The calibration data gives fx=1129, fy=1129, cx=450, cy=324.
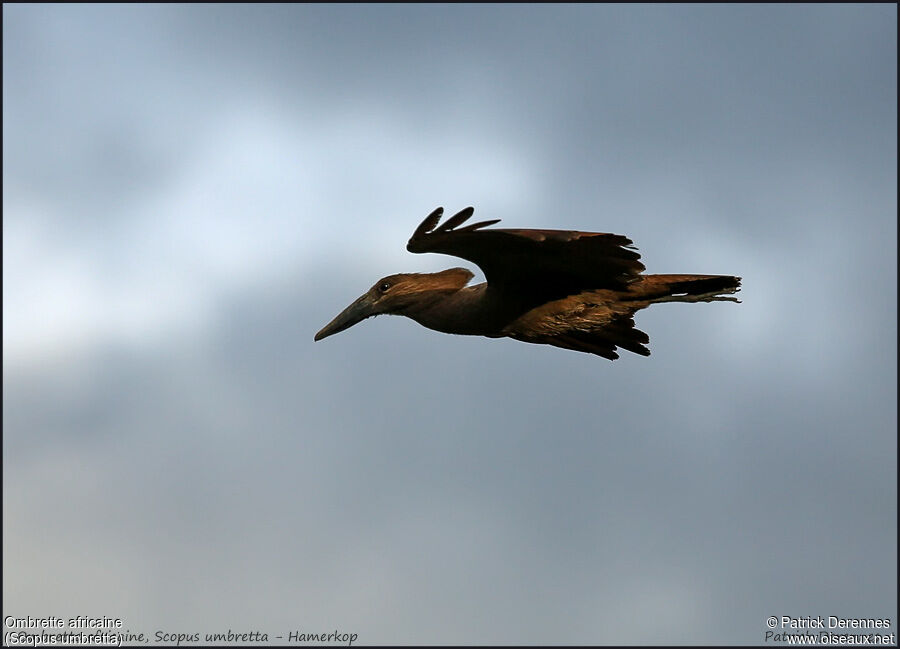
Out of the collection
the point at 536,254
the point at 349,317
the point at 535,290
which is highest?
the point at 536,254

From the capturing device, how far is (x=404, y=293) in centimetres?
1086

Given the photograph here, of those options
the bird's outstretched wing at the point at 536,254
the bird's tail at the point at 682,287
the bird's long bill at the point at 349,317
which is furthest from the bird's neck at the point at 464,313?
the bird's tail at the point at 682,287

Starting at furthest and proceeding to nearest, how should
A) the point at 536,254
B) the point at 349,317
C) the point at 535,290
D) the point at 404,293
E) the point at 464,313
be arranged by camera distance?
1. the point at 349,317
2. the point at 404,293
3. the point at 464,313
4. the point at 535,290
5. the point at 536,254

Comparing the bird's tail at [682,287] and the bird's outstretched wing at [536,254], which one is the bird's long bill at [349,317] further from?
the bird's tail at [682,287]

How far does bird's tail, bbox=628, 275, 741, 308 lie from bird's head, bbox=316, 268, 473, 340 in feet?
5.51

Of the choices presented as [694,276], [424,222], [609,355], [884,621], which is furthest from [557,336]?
[884,621]

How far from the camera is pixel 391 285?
432 inches

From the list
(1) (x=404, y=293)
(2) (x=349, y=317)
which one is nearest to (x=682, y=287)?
(1) (x=404, y=293)

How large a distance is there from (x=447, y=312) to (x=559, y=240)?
5.21 ft

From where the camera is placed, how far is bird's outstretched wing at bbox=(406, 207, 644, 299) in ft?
30.8

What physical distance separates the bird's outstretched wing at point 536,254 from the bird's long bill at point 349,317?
4.69 ft

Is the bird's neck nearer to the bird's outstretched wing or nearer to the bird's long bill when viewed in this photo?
the bird's outstretched wing

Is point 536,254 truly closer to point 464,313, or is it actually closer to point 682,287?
point 464,313

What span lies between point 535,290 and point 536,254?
0.57 m
